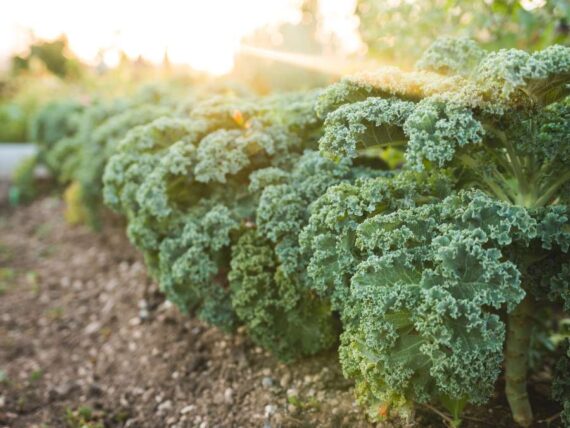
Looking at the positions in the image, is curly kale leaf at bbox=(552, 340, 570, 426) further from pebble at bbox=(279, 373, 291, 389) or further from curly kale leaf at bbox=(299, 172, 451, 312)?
pebble at bbox=(279, 373, 291, 389)

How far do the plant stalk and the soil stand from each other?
0.09 meters

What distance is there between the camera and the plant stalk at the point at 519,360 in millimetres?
2396

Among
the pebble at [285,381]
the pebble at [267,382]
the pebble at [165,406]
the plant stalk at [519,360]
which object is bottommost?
the pebble at [165,406]

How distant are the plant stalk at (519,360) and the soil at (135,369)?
0.09 meters

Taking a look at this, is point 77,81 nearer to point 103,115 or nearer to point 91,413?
point 103,115

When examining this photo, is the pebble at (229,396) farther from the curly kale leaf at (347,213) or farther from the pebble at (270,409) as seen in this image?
the curly kale leaf at (347,213)

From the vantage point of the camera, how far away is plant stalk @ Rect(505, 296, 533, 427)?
2396 millimetres

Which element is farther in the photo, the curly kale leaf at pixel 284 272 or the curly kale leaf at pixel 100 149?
the curly kale leaf at pixel 100 149

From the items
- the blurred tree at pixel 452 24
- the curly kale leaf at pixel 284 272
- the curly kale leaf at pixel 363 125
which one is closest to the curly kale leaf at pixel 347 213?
the curly kale leaf at pixel 363 125

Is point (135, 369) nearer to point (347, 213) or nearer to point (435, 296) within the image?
point (347, 213)

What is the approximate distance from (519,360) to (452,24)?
3.13m

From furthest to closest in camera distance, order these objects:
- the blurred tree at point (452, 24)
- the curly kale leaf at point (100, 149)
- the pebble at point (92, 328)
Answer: the curly kale leaf at point (100, 149), the pebble at point (92, 328), the blurred tree at point (452, 24)

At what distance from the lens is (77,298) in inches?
193

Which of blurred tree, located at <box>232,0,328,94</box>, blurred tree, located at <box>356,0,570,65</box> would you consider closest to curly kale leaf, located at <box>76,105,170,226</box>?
blurred tree, located at <box>356,0,570,65</box>
